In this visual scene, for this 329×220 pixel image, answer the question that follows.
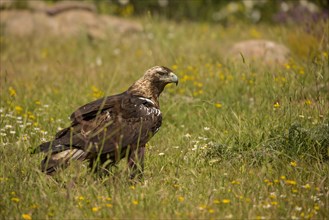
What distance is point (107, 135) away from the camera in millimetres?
6242

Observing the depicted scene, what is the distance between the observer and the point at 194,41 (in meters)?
13.4

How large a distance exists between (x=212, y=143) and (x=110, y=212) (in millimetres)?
1949

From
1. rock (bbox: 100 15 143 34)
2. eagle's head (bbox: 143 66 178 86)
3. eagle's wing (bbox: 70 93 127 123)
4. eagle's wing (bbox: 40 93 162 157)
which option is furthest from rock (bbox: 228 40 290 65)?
eagle's wing (bbox: 70 93 127 123)

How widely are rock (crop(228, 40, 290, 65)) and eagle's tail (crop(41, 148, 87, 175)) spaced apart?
16.6 ft

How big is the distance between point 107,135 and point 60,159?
0.50 metres

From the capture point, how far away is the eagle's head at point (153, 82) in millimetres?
7027

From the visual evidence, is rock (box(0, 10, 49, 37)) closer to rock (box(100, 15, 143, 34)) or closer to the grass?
rock (box(100, 15, 143, 34))

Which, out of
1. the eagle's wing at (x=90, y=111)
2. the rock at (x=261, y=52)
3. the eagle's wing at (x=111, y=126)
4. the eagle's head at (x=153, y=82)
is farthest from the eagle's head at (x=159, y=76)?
the rock at (x=261, y=52)

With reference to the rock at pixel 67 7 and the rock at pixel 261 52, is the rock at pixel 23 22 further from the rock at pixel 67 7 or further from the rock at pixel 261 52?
the rock at pixel 261 52

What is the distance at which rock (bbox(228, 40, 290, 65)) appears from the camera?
11.0 m

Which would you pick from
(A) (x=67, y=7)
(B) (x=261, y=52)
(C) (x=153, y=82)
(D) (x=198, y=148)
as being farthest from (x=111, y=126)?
(A) (x=67, y=7)

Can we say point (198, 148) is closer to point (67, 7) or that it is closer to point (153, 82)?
point (153, 82)

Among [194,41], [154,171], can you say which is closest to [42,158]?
[154,171]

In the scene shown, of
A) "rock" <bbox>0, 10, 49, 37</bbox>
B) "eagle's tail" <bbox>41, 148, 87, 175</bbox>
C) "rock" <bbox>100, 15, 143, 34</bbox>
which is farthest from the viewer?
"rock" <bbox>100, 15, 143, 34</bbox>
